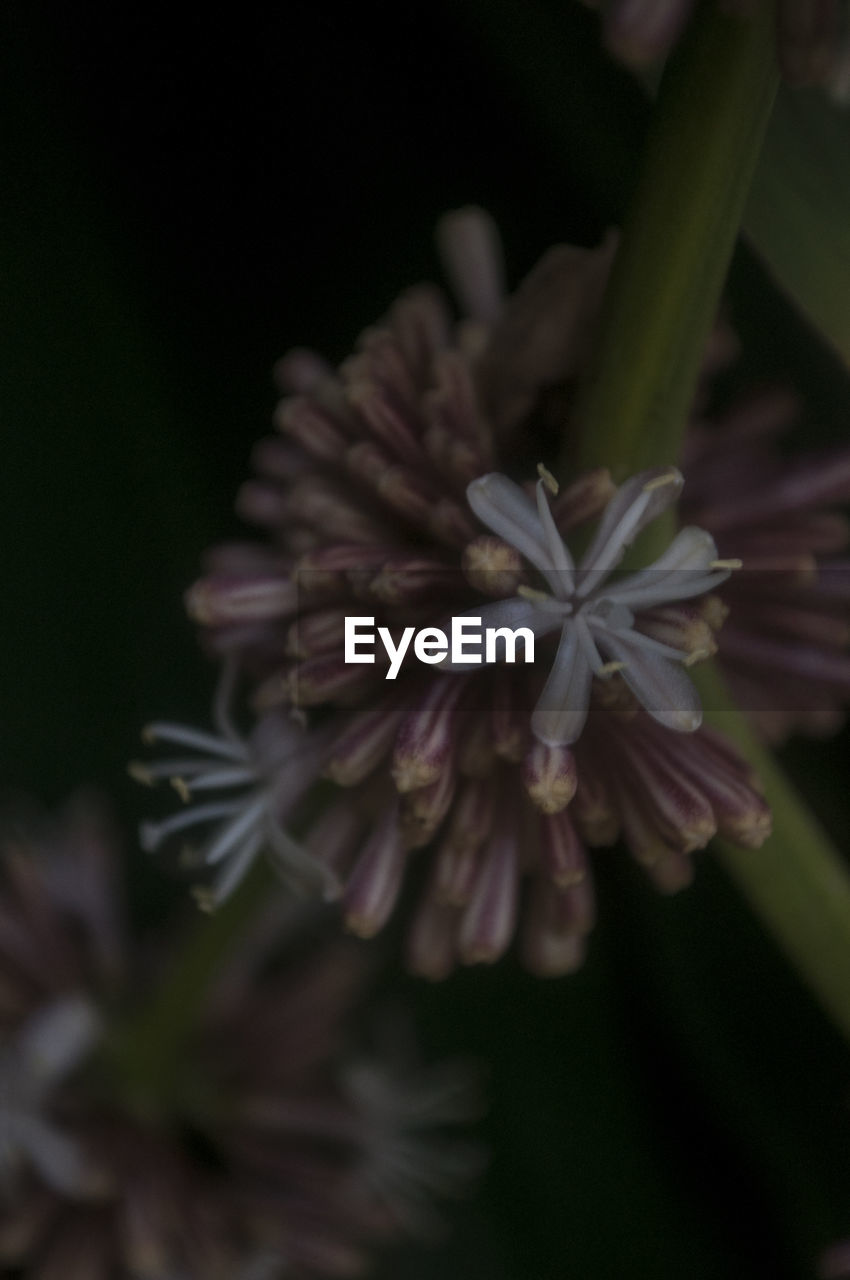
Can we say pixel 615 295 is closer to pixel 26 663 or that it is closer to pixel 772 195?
pixel 772 195

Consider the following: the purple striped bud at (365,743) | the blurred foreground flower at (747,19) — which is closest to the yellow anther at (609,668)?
the purple striped bud at (365,743)

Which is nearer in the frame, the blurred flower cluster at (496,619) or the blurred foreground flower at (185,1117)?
the blurred flower cluster at (496,619)

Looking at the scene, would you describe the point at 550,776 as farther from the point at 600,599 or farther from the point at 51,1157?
the point at 51,1157

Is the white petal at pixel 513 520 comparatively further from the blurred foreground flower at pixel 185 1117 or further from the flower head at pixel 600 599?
the blurred foreground flower at pixel 185 1117

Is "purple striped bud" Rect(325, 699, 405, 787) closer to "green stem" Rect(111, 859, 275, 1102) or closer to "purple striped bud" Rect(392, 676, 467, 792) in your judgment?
"purple striped bud" Rect(392, 676, 467, 792)

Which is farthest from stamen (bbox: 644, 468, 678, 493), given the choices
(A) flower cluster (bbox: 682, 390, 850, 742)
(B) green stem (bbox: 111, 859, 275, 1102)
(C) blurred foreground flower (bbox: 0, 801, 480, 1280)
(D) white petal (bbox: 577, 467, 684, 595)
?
(C) blurred foreground flower (bbox: 0, 801, 480, 1280)

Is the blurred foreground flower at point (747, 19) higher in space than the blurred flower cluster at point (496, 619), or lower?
higher
